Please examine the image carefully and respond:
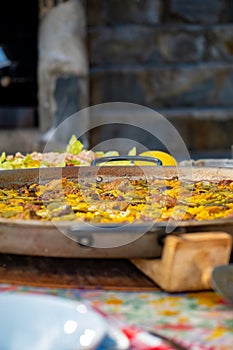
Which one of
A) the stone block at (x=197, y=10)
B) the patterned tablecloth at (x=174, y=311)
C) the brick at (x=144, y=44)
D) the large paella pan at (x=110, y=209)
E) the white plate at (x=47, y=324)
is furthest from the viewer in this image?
the stone block at (x=197, y=10)

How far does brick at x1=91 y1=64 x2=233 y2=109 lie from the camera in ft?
16.3

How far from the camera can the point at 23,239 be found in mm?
1197

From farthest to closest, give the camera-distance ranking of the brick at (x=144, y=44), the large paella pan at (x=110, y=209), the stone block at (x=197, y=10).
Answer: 1. the stone block at (x=197, y=10)
2. the brick at (x=144, y=44)
3. the large paella pan at (x=110, y=209)

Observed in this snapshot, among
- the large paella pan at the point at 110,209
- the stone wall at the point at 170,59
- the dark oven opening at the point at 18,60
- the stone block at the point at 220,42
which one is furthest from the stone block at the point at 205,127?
the large paella pan at the point at 110,209

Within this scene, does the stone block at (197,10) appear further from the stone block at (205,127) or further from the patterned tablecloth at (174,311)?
the patterned tablecloth at (174,311)

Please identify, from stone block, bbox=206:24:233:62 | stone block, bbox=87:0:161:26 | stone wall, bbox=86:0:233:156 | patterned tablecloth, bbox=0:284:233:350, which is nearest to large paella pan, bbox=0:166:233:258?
patterned tablecloth, bbox=0:284:233:350

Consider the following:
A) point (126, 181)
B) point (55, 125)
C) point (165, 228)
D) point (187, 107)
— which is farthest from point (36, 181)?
point (187, 107)

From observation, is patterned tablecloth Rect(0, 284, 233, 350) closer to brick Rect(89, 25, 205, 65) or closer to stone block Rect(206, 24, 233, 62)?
brick Rect(89, 25, 205, 65)

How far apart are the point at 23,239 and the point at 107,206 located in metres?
0.28

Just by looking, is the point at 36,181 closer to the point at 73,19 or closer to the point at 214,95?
the point at 73,19

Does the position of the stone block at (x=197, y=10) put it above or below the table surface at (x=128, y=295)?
above

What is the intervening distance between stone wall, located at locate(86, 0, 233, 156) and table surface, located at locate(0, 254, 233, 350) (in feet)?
12.0

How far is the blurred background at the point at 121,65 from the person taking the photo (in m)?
4.81

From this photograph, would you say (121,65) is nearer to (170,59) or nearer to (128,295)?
(170,59)
